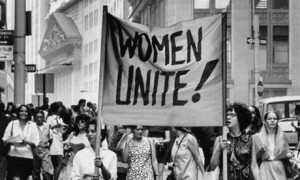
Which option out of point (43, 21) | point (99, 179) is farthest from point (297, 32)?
point (43, 21)

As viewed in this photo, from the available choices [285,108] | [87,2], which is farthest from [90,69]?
[285,108]

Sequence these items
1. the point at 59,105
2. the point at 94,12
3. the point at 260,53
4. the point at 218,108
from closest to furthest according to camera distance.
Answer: the point at 218,108
the point at 59,105
the point at 260,53
the point at 94,12

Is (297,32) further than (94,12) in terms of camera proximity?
No

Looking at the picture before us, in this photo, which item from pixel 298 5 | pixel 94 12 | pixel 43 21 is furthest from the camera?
pixel 43 21

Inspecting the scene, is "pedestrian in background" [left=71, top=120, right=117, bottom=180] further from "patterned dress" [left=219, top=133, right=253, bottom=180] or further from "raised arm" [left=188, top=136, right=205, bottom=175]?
"raised arm" [left=188, top=136, right=205, bottom=175]

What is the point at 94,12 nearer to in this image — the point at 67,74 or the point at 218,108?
the point at 67,74

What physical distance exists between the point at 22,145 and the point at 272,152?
6087 millimetres

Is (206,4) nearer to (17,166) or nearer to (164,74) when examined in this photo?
(17,166)

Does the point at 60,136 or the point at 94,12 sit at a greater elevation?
the point at 94,12

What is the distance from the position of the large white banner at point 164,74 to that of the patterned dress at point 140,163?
8.43ft

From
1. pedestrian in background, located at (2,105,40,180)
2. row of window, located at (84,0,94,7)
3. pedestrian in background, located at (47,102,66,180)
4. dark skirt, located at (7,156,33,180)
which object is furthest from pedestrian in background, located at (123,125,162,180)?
row of window, located at (84,0,94,7)

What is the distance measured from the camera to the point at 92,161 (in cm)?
995

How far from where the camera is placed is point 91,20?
458 ft

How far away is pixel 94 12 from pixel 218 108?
12705 cm
